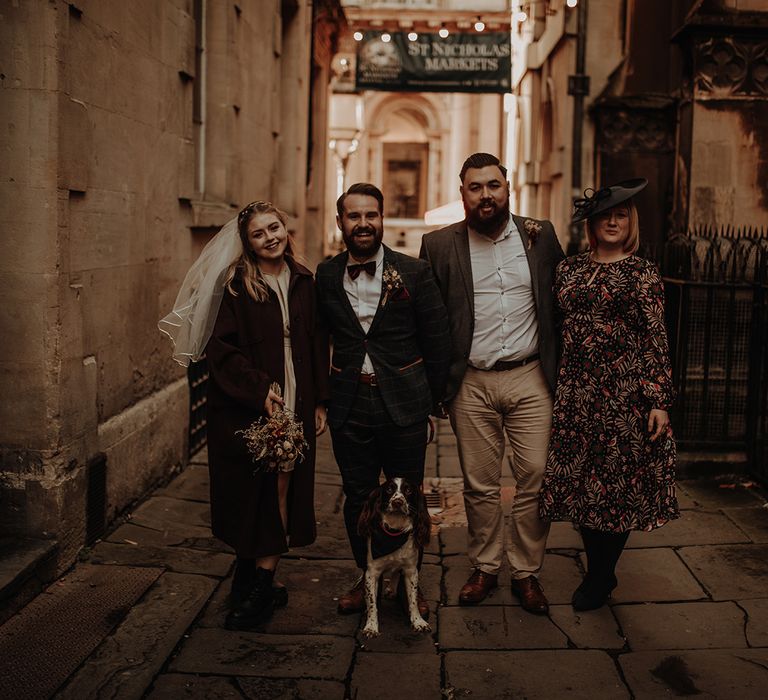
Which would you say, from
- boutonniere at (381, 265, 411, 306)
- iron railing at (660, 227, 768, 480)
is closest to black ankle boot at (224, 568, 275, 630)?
boutonniere at (381, 265, 411, 306)

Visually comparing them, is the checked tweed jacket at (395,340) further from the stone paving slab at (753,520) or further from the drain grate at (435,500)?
the stone paving slab at (753,520)

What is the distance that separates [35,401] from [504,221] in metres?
2.59

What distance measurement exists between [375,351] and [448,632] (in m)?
1.39

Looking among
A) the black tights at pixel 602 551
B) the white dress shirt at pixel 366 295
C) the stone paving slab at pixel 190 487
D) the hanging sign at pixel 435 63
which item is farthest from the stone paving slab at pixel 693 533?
the hanging sign at pixel 435 63

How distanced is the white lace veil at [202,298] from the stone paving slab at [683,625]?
2.48m

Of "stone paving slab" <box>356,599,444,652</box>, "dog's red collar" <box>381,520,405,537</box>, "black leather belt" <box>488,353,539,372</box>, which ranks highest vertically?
"black leather belt" <box>488,353,539,372</box>

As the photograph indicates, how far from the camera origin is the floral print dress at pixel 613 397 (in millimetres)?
4551

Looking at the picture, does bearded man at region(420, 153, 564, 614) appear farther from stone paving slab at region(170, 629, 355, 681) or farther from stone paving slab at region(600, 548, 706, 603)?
stone paving slab at region(170, 629, 355, 681)

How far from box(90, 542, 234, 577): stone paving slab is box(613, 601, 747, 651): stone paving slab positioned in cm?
221

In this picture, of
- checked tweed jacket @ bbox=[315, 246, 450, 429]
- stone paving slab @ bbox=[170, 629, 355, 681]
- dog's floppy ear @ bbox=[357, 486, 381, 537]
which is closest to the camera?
stone paving slab @ bbox=[170, 629, 355, 681]

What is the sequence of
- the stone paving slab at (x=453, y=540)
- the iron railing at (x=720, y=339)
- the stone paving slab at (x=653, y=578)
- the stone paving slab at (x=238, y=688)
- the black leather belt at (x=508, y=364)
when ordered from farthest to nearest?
1. the iron railing at (x=720, y=339)
2. the stone paving slab at (x=453, y=540)
3. the stone paving slab at (x=653, y=578)
4. the black leather belt at (x=508, y=364)
5. the stone paving slab at (x=238, y=688)

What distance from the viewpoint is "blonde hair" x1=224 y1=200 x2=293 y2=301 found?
461cm

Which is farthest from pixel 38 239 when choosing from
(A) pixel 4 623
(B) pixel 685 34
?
(B) pixel 685 34

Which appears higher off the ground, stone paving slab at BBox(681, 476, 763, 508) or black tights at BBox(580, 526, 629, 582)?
black tights at BBox(580, 526, 629, 582)
